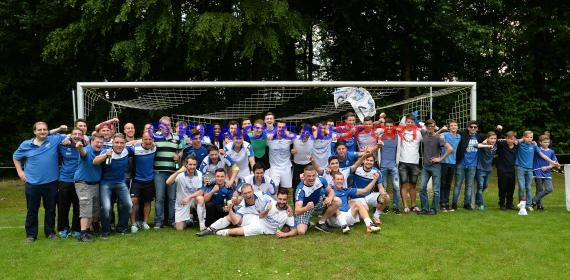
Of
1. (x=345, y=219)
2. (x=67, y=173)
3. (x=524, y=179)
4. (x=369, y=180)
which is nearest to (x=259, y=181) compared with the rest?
(x=345, y=219)

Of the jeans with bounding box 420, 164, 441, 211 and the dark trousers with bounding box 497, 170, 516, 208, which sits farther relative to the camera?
the dark trousers with bounding box 497, 170, 516, 208

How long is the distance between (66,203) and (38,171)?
0.59m

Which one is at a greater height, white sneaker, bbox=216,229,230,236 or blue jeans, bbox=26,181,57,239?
blue jeans, bbox=26,181,57,239

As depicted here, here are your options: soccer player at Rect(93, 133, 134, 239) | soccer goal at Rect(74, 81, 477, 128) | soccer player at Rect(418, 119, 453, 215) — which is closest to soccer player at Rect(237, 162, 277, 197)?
soccer player at Rect(93, 133, 134, 239)

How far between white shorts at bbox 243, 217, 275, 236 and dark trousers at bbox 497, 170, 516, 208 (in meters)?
4.54

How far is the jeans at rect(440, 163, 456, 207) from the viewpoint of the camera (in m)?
8.31

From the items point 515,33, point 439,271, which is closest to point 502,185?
point 439,271

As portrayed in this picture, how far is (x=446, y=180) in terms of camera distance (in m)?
8.42

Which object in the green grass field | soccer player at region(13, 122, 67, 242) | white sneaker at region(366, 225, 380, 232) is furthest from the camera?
white sneaker at region(366, 225, 380, 232)

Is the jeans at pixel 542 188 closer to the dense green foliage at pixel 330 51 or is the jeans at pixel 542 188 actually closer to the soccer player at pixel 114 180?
the soccer player at pixel 114 180

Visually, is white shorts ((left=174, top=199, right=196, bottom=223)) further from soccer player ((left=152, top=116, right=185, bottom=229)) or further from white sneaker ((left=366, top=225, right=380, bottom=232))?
white sneaker ((left=366, top=225, right=380, bottom=232))

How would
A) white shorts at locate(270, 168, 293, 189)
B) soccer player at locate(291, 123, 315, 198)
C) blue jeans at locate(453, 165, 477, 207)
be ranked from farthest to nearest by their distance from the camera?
blue jeans at locate(453, 165, 477, 207) → soccer player at locate(291, 123, 315, 198) → white shorts at locate(270, 168, 293, 189)

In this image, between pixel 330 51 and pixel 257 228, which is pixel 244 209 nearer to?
pixel 257 228

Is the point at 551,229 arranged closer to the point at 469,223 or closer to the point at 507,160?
the point at 469,223
